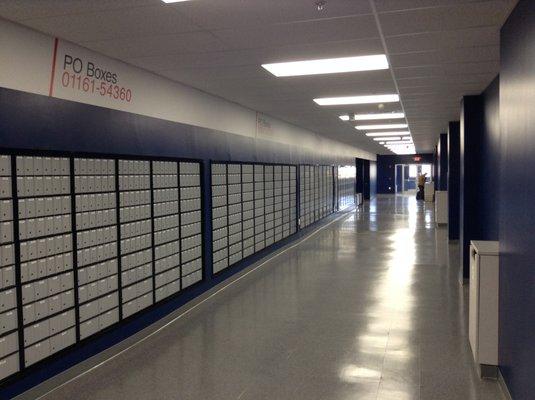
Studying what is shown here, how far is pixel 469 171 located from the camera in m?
6.62

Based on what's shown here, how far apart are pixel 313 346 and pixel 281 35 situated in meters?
2.74

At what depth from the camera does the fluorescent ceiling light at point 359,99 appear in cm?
677

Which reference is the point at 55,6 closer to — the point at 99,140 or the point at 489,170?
the point at 99,140

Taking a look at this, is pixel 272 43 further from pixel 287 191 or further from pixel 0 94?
pixel 287 191

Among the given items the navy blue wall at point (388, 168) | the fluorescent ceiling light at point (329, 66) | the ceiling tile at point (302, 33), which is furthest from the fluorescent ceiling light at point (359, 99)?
the navy blue wall at point (388, 168)

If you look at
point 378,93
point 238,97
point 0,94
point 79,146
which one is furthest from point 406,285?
point 0,94

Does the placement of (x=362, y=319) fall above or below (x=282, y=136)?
below

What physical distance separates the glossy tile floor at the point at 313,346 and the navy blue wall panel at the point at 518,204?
0.59 m

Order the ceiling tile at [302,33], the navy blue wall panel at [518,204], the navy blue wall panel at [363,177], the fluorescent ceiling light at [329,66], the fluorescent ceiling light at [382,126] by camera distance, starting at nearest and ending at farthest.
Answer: the navy blue wall panel at [518,204] < the ceiling tile at [302,33] < the fluorescent ceiling light at [329,66] < the fluorescent ceiling light at [382,126] < the navy blue wall panel at [363,177]

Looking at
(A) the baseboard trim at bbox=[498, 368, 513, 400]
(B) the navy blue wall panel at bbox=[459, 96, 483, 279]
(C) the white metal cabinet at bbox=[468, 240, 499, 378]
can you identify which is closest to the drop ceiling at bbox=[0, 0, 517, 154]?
(B) the navy blue wall panel at bbox=[459, 96, 483, 279]

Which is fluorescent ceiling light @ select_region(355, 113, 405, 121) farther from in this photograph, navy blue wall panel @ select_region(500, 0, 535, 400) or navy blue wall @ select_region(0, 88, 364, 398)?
navy blue wall panel @ select_region(500, 0, 535, 400)

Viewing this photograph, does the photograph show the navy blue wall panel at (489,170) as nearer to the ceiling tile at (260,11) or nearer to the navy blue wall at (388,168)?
the ceiling tile at (260,11)

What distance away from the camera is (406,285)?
6.63m

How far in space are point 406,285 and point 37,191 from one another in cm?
500
